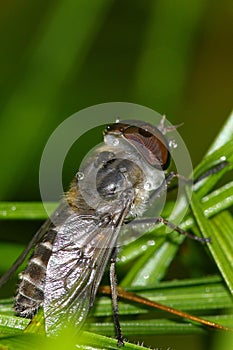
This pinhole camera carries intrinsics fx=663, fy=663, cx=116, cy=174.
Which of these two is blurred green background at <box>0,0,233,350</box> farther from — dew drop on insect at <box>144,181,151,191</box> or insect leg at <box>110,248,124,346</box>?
insect leg at <box>110,248,124,346</box>

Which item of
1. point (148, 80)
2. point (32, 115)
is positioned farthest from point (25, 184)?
point (148, 80)

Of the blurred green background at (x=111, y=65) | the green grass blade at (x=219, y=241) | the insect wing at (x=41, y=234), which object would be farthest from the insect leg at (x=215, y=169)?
the blurred green background at (x=111, y=65)

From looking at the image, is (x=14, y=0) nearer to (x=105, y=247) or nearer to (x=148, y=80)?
(x=148, y=80)

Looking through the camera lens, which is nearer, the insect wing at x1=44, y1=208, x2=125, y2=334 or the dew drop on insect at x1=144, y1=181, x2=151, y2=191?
the insect wing at x1=44, y1=208, x2=125, y2=334

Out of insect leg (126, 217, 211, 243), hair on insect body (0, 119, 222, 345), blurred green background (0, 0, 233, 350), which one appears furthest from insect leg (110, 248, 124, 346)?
blurred green background (0, 0, 233, 350)

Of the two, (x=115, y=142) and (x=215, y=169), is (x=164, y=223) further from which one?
(x=115, y=142)

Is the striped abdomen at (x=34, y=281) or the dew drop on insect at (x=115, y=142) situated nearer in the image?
the striped abdomen at (x=34, y=281)

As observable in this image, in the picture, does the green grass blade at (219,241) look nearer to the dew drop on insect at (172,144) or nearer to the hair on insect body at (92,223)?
the hair on insect body at (92,223)
